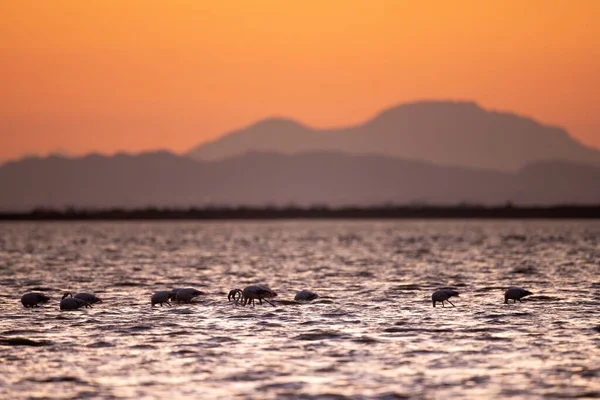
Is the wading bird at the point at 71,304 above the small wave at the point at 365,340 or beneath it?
above

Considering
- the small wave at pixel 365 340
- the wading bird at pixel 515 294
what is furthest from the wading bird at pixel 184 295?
the wading bird at pixel 515 294

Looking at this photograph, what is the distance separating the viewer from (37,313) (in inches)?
1113

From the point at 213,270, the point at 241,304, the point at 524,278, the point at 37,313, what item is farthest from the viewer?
the point at 213,270

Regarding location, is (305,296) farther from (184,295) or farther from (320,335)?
(320,335)

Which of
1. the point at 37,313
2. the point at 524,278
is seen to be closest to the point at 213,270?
the point at 524,278

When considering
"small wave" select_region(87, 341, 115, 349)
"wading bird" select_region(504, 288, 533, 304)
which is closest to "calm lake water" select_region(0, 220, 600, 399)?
"small wave" select_region(87, 341, 115, 349)

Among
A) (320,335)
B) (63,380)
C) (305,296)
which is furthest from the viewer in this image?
(305,296)

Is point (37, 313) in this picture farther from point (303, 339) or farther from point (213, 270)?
point (213, 270)

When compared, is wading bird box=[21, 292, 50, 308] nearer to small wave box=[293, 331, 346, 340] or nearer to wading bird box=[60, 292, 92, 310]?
wading bird box=[60, 292, 92, 310]

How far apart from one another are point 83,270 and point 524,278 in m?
23.2

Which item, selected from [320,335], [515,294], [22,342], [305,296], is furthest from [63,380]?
[515,294]

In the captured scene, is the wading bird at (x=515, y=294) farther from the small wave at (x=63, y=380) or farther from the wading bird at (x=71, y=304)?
the small wave at (x=63, y=380)

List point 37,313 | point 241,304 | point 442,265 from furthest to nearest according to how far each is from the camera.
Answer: point 442,265
point 241,304
point 37,313

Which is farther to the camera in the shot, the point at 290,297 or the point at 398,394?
the point at 290,297
